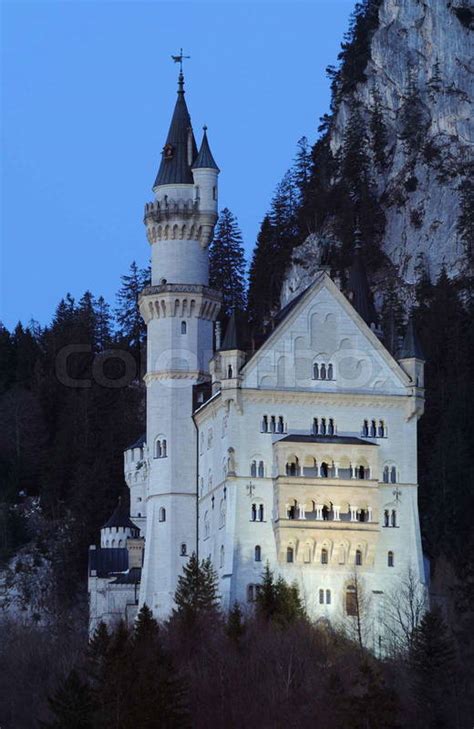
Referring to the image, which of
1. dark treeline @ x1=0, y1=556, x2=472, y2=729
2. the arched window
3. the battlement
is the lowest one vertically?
dark treeline @ x1=0, y1=556, x2=472, y2=729

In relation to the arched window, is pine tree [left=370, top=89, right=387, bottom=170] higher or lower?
higher

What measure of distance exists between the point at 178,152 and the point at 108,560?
53.5 feet

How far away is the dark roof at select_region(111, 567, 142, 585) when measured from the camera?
109750mm

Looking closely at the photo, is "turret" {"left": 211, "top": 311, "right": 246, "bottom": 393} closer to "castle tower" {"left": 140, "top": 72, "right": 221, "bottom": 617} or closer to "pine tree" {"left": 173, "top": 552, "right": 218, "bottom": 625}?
"castle tower" {"left": 140, "top": 72, "right": 221, "bottom": 617}

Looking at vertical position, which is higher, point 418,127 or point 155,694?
point 418,127

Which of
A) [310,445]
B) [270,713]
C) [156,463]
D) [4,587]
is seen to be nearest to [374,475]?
[310,445]

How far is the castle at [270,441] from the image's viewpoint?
100688mm

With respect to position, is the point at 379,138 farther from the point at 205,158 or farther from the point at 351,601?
the point at 351,601

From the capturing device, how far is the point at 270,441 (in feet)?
334

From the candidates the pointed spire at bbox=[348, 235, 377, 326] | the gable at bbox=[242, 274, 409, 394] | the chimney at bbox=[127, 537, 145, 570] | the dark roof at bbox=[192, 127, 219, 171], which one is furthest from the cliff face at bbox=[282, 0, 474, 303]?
the gable at bbox=[242, 274, 409, 394]

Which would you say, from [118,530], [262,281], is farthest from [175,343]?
[262,281]

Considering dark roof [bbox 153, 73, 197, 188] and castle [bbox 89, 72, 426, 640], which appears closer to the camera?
castle [bbox 89, 72, 426, 640]

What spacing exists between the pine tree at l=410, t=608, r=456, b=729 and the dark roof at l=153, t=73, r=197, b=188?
74.5 ft

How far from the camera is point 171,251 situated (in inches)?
4272
